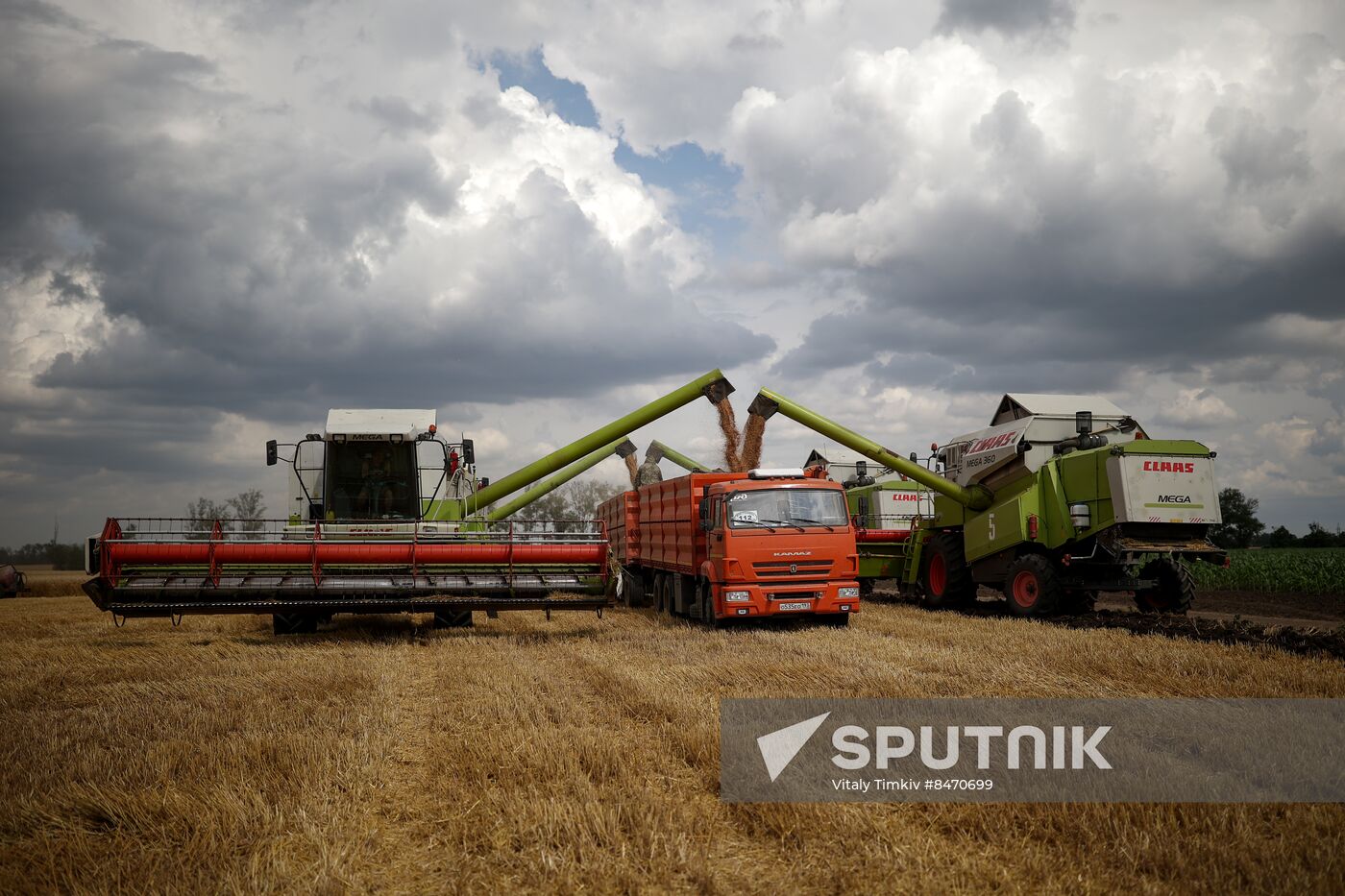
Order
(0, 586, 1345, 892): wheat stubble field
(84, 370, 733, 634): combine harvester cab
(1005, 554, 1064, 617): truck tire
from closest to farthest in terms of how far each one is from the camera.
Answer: (0, 586, 1345, 892): wheat stubble field → (84, 370, 733, 634): combine harvester cab → (1005, 554, 1064, 617): truck tire

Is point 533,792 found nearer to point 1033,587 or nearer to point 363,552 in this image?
point 363,552

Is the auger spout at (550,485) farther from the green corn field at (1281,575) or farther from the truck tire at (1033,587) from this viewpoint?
the green corn field at (1281,575)

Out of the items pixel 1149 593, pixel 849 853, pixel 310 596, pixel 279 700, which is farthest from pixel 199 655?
pixel 1149 593

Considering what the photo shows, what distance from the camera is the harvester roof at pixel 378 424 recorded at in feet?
47.5

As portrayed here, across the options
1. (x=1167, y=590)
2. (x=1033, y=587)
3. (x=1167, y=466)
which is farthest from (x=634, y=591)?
(x=1167, y=466)

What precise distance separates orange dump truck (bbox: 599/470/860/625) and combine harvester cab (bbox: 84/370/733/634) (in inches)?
48.9

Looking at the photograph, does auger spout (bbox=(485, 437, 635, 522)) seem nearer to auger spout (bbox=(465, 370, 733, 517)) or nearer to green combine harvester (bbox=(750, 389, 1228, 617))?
auger spout (bbox=(465, 370, 733, 517))

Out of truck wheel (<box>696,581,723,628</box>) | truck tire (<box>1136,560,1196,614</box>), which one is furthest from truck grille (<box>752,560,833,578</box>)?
truck tire (<box>1136,560,1196,614</box>)

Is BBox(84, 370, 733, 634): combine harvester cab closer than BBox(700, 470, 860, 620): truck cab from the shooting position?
Yes

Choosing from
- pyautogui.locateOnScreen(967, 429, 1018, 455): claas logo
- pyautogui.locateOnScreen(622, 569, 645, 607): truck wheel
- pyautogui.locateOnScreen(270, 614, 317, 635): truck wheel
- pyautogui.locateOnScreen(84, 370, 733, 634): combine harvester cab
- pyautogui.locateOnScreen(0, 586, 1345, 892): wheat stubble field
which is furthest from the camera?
pyautogui.locateOnScreen(622, 569, 645, 607): truck wheel

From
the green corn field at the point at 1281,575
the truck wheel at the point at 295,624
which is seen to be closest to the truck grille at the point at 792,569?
the truck wheel at the point at 295,624

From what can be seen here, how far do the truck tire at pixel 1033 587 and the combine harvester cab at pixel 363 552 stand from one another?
704 cm

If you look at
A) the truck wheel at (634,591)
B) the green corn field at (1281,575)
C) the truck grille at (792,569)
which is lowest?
the green corn field at (1281,575)

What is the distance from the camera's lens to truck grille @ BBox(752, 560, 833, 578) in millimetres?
13008
